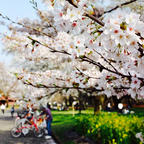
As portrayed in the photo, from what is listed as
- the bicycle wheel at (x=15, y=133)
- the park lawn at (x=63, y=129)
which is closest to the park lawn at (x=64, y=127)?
the park lawn at (x=63, y=129)

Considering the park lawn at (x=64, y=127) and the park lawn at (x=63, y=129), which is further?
the park lawn at (x=64, y=127)

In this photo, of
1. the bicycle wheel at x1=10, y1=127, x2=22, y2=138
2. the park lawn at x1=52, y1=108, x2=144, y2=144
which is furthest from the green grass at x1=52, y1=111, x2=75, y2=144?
the bicycle wheel at x1=10, y1=127, x2=22, y2=138

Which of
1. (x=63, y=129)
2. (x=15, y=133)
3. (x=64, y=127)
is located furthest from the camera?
(x=64, y=127)

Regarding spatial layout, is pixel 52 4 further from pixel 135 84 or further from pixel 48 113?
pixel 48 113

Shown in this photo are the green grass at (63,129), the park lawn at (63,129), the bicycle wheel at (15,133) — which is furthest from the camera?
the bicycle wheel at (15,133)

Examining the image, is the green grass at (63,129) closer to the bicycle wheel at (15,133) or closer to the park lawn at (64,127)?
the park lawn at (64,127)

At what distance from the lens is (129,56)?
2.55 m

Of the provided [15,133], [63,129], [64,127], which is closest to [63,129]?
[63,129]

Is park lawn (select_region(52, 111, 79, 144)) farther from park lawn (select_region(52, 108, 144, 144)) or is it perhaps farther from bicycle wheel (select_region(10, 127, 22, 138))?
bicycle wheel (select_region(10, 127, 22, 138))

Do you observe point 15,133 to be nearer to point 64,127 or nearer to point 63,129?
point 63,129

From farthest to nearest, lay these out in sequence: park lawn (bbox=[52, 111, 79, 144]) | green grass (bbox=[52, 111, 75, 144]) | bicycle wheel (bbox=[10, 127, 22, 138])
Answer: bicycle wheel (bbox=[10, 127, 22, 138]) → green grass (bbox=[52, 111, 75, 144]) → park lawn (bbox=[52, 111, 79, 144])

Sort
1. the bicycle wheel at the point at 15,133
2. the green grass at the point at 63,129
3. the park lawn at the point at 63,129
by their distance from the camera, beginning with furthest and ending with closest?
the bicycle wheel at the point at 15,133 → the green grass at the point at 63,129 → the park lawn at the point at 63,129

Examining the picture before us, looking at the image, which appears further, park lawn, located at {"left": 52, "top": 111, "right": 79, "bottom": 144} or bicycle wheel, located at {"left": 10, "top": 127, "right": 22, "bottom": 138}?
bicycle wheel, located at {"left": 10, "top": 127, "right": 22, "bottom": 138}

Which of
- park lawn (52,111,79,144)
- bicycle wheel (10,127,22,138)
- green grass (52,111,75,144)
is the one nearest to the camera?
park lawn (52,111,79,144)
